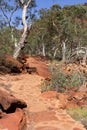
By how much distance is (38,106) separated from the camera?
9.25m

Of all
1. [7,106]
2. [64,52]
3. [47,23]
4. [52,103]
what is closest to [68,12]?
[47,23]

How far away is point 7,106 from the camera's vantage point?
760cm

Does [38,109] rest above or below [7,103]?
below

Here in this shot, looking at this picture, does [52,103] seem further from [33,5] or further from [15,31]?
[15,31]

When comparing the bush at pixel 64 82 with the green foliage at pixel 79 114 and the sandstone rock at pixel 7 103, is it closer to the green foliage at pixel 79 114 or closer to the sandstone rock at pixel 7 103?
the green foliage at pixel 79 114

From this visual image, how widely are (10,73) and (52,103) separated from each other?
506 centimetres

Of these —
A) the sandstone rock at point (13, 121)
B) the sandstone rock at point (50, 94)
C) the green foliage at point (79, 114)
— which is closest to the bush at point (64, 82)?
the sandstone rock at point (50, 94)

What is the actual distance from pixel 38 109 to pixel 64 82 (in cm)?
317

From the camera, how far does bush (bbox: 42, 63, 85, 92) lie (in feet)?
37.4

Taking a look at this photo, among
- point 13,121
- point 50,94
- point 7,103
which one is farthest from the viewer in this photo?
point 50,94

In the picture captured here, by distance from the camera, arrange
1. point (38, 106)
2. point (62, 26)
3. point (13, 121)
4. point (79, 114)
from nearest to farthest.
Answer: point (13, 121), point (79, 114), point (38, 106), point (62, 26)

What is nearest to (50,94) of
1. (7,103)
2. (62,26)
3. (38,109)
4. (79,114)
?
(38,109)

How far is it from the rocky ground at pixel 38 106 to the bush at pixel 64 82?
1.34 ft

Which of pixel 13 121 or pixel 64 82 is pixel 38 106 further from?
pixel 64 82
